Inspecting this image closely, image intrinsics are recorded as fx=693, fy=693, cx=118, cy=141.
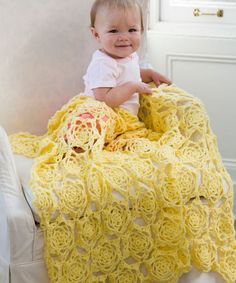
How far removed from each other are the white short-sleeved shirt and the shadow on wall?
133mm

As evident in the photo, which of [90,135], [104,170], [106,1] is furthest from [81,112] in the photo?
[106,1]

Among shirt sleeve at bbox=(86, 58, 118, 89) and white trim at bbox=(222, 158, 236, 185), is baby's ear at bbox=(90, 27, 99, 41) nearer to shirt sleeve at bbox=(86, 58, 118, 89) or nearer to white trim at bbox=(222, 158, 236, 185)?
shirt sleeve at bbox=(86, 58, 118, 89)

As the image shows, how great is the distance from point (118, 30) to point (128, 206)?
62 cm

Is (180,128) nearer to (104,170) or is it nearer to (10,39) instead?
(104,170)

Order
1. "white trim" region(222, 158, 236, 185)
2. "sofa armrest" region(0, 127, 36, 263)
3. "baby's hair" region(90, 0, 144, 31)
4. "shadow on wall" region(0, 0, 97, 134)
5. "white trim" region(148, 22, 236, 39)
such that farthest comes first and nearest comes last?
"white trim" region(222, 158, 236, 185)
"white trim" region(148, 22, 236, 39)
"shadow on wall" region(0, 0, 97, 134)
"baby's hair" region(90, 0, 144, 31)
"sofa armrest" region(0, 127, 36, 263)

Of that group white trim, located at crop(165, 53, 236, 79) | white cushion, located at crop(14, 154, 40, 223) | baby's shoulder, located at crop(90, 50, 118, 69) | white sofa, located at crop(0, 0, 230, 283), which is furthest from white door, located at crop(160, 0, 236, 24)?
white cushion, located at crop(14, 154, 40, 223)

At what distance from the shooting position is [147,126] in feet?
7.93

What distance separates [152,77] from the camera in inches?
97.7

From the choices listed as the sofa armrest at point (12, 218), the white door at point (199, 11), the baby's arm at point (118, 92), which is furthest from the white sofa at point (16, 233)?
the white door at point (199, 11)

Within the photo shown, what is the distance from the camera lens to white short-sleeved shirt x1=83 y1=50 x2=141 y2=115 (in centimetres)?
228

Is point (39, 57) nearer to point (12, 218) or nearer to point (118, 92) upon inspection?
point (118, 92)

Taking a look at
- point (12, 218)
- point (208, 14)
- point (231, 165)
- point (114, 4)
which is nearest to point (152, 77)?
point (114, 4)

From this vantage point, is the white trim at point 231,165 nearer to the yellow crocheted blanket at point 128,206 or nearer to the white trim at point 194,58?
the white trim at point 194,58

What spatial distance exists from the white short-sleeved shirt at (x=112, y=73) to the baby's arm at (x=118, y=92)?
0.02 metres
